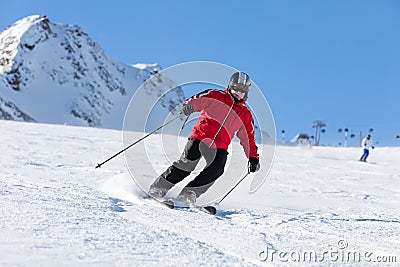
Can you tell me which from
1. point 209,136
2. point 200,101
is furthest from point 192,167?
point 200,101

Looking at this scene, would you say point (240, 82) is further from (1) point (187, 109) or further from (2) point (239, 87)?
(1) point (187, 109)

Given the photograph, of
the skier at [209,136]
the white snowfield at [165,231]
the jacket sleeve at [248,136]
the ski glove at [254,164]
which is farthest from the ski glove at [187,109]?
the white snowfield at [165,231]

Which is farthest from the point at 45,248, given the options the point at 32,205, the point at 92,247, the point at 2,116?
the point at 2,116

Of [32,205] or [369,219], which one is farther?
[369,219]

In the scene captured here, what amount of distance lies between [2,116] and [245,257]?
362 feet

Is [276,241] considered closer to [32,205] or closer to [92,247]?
[92,247]

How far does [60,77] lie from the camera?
142 meters

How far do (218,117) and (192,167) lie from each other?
0.55 metres

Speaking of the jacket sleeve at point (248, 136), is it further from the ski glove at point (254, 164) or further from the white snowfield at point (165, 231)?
the white snowfield at point (165, 231)

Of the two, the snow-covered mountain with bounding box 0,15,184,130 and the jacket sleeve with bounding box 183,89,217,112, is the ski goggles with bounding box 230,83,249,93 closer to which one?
the jacket sleeve with bounding box 183,89,217,112

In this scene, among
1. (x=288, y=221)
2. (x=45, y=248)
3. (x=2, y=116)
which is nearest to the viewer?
(x=45, y=248)

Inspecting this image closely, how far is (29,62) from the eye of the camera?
139m

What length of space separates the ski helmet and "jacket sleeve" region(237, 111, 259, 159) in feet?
0.96

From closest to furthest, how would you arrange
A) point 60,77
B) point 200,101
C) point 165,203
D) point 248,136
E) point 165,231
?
point 165,231 < point 165,203 < point 200,101 < point 248,136 < point 60,77
